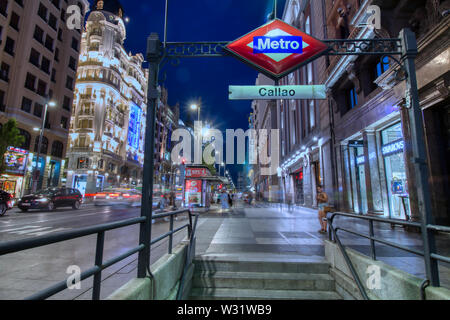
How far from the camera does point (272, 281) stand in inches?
197

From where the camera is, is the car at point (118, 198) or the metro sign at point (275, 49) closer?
the metro sign at point (275, 49)

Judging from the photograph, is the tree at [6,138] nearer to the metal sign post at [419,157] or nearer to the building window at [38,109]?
the building window at [38,109]

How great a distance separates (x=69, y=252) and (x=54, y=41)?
131ft

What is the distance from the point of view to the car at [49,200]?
17.1m

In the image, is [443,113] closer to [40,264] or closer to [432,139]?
[432,139]

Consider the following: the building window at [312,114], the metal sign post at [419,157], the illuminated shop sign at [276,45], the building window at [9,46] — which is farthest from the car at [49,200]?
the building window at [312,114]

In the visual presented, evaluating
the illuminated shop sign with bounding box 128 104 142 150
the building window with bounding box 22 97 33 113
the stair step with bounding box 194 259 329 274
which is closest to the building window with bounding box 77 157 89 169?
the illuminated shop sign with bounding box 128 104 142 150

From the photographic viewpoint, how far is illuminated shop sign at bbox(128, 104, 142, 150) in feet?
208

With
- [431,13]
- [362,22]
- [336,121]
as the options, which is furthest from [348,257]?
[336,121]

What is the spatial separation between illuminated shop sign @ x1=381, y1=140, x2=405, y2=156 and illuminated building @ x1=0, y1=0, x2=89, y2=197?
102ft

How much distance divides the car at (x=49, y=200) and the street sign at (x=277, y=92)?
18626mm

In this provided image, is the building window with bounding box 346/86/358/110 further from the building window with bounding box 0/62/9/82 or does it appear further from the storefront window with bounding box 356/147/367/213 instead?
the building window with bounding box 0/62/9/82

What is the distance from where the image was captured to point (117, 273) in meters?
4.58

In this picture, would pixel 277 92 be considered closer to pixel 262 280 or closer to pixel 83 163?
pixel 262 280
